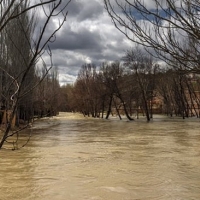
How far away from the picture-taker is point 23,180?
7.77 meters

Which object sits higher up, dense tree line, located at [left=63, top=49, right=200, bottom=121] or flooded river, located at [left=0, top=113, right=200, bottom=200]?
dense tree line, located at [left=63, top=49, right=200, bottom=121]

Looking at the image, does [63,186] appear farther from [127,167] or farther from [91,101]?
[91,101]

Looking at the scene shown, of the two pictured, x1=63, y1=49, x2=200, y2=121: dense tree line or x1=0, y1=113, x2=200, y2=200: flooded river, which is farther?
x1=63, y1=49, x2=200, y2=121: dense tree line

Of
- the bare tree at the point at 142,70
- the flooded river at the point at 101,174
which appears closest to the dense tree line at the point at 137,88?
the bare tree at the point at 142,70

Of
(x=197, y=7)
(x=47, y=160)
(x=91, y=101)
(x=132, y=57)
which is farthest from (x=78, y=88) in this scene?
(x=197, y=7)

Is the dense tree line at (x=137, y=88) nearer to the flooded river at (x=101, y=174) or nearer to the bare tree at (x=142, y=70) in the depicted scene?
the bare tree at (x=142, y=70)

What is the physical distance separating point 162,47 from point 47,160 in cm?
706

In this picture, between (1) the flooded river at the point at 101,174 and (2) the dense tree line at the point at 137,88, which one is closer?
(1) the flooded river at the point at 101,174

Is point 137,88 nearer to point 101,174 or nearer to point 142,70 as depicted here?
point 142,70

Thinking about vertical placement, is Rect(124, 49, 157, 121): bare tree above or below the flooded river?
above

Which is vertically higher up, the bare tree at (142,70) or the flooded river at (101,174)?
the bare tree at (142,70)

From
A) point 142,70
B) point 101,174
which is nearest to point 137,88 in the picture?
point 142,70

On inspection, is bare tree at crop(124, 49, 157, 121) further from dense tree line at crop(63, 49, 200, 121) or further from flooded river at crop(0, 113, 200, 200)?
flooded river at crop(0, 113, 200, 200)

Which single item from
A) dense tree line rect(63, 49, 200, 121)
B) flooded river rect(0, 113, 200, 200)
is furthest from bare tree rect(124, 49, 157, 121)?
flooded river rect(0, 113, 200, 200)
